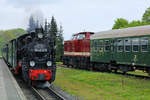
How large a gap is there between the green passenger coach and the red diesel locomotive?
149cm

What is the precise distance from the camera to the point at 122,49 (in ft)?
69.2

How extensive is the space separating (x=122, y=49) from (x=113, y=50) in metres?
1.48

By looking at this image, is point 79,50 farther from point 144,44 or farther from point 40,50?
point 40,50

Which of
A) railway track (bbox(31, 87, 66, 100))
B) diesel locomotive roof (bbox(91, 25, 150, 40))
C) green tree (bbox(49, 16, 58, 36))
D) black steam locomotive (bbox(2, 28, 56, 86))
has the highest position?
green tree (bbox(49, 16, 58, 36))

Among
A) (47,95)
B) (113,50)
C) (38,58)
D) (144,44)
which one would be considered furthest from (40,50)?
(113,50)

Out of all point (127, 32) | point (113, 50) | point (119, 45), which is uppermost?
point (127, 32)

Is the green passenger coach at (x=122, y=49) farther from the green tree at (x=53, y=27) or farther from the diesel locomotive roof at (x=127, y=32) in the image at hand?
the green tree at (x=53, y=27)

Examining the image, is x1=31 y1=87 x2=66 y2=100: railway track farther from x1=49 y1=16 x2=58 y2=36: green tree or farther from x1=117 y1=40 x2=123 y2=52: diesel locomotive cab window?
x1=49 y1=16 x2=58 y2=36: green tree

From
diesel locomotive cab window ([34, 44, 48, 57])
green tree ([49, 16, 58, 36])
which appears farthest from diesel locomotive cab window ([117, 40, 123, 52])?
green tree ([49, 16, 58, 36])

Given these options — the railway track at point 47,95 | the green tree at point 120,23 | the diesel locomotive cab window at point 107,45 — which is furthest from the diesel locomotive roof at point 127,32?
the green tree at point 120,23

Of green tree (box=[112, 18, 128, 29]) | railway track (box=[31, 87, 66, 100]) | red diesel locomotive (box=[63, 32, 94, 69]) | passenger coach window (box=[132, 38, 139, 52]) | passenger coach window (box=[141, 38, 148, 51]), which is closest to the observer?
railway track (box=[31, 87, 66, 100])

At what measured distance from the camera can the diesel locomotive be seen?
18594 millimetres

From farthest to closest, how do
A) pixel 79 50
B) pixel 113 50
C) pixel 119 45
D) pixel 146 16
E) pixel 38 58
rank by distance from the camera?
1. pixel 146 16
2. pixel 79 50
3. pixel 113 50
4. pixel 119 45
5. pixel 38 58

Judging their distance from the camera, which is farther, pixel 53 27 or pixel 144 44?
pixel 53 27
